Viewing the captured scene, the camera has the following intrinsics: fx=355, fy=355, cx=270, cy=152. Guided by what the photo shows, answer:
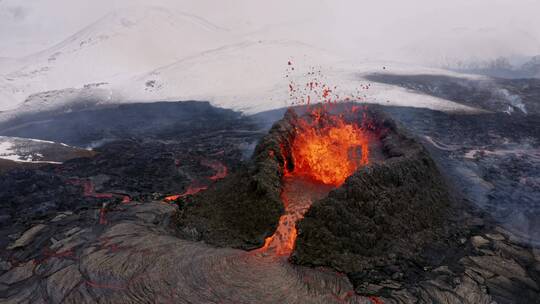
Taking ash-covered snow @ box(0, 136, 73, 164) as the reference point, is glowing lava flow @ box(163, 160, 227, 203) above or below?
below

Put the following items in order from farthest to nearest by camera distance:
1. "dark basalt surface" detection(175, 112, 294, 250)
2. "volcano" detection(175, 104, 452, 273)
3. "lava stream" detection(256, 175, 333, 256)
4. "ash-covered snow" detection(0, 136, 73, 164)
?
"ash-covered snow" detection(0, 136, 73, 164), "dark basalt surface" detection(175, 112, 294, 250), "lava stream" detection(256, 175, 333, 256), "volcano" detection(175, 104, 452, 273)

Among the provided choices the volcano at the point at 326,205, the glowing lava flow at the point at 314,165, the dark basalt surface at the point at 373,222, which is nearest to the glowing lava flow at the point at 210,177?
the volcano at the point at 326,205

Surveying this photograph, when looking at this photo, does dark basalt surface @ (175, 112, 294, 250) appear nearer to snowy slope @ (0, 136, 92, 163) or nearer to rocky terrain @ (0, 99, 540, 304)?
rocky terrain @ (0, 99, 540, 304)

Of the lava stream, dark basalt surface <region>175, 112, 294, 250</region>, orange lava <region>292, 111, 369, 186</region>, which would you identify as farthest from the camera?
orange lava <region>292, 111, 369, 186</region>

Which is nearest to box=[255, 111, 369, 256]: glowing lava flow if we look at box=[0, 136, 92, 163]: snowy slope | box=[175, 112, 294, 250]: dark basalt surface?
box=[175, 112, 294, 250]: dark basalt surface

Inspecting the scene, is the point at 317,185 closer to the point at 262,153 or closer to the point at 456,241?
the point at 262,153

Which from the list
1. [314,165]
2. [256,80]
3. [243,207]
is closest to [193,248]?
[243,207]

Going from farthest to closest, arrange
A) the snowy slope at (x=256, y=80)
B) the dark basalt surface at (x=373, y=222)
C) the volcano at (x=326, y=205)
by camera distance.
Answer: the snowy slope at (x=256, y=80), the volcano at (x=326, y=205), the dark basalt surface at (x=373, y=222)

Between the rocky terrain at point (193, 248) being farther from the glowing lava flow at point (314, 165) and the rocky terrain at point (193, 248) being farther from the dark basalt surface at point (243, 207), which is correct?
the glowing lava flow at point (314, 165)
